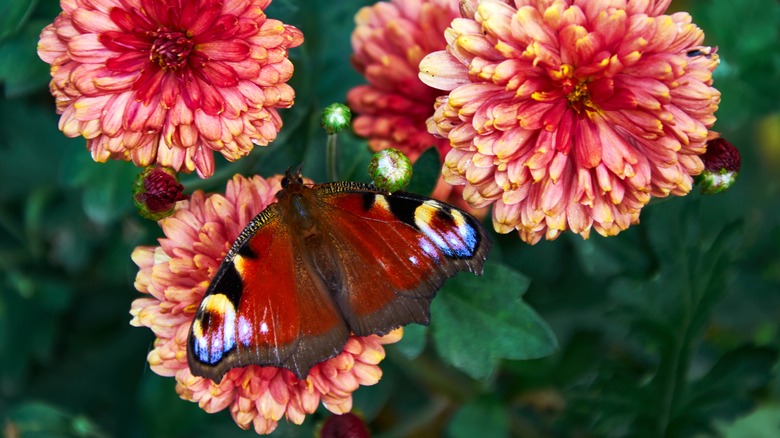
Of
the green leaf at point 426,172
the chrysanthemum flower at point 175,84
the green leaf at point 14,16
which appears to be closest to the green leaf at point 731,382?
the green leaf at point 426,172

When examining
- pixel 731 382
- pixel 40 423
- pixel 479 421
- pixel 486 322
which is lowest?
pixel 40 423

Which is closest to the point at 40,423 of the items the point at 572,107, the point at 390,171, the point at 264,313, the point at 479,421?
the point at 264,313

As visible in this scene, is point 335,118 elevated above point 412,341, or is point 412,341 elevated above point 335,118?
point 335,118

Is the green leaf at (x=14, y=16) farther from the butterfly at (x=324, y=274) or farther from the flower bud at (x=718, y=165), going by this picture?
the flower bud at (x=718, y=165)

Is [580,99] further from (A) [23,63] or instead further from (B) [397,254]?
(A) [23,63]

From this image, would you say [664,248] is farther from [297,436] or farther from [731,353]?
[297,436]

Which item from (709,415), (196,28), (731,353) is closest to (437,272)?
(196,28)

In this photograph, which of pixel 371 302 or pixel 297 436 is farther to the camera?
pixel 297 436
